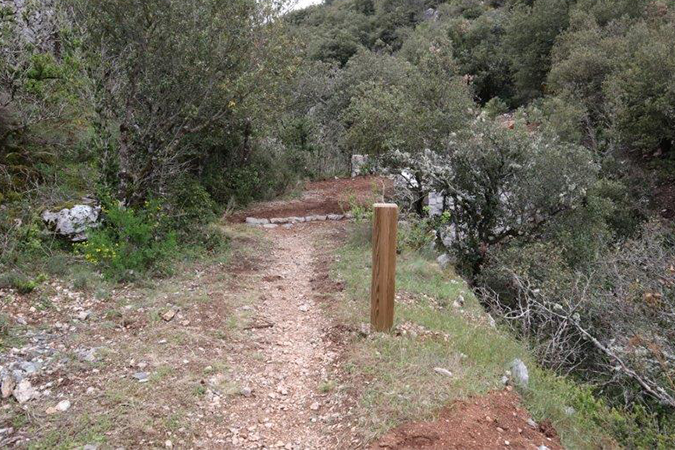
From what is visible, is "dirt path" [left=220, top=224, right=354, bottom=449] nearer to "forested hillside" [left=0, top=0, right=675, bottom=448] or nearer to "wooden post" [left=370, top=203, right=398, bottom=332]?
"wooden post" [left=370, top=203, right=398, bottom=332]

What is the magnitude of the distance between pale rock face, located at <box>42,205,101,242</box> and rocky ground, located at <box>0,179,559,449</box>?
128 centimetres

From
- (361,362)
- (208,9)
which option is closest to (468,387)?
(361,362)

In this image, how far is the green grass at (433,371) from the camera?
3.96m

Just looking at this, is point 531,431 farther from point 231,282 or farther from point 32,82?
point 32,82

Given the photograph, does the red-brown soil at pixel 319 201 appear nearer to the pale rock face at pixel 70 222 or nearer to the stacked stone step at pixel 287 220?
the stacked stone step at pixel 287 220

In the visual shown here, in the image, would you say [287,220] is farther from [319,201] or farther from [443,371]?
[443,371]

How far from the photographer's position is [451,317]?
6188 millimetres

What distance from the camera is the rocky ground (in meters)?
3.64

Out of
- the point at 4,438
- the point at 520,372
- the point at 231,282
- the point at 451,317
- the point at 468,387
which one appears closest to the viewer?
the point at 4,438

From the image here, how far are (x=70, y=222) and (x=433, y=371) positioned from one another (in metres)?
5.44

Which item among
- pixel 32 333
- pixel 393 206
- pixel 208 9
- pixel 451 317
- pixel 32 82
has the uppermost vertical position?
pixel 208 9

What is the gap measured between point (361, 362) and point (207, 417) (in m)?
1.42

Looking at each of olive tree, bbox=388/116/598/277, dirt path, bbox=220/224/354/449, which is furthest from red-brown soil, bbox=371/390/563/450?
olive tree, bbox=388/116/598/277

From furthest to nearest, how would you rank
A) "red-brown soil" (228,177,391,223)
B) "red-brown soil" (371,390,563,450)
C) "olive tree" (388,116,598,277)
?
"red-brown soil" (228,177,391,223) → "olive tree" (388,116,598,277) → "red-brown soil" (371,390,563,450)
